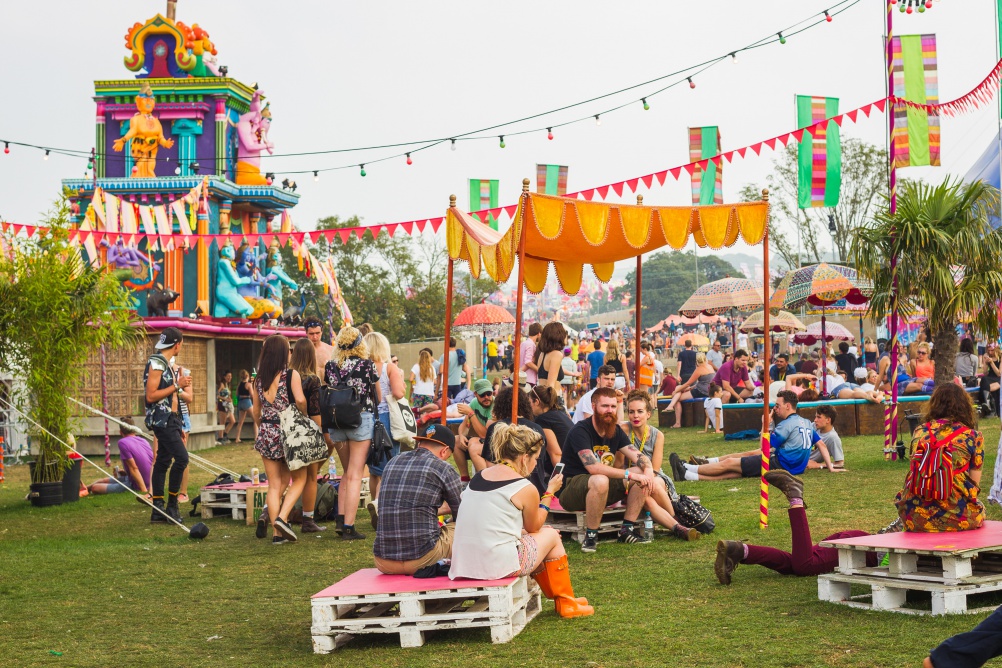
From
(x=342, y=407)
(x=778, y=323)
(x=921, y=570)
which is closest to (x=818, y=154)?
(x=342, y=407)

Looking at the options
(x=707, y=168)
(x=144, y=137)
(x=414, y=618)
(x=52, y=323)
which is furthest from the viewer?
(x=144, y=137)

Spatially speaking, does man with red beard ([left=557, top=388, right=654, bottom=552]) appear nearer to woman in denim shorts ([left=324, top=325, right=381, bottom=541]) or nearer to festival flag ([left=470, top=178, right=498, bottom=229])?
woman in denim shorts ([left=324, top=325, right=381, bottom=541])

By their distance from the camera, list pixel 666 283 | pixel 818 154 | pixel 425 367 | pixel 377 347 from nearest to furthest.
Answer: pixel 377 347 → pixel 818 154 → pixel 425 367 → pixel 666 283

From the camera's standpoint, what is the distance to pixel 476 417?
10.6 metres

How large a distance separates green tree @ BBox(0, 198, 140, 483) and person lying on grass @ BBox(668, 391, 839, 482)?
270 inches

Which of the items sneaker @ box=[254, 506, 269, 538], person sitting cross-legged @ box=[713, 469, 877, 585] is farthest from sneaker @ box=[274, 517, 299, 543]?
person sitting cross-legged @ box=[713, 469, 877, 585]

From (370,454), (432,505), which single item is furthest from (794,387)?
(432,505)

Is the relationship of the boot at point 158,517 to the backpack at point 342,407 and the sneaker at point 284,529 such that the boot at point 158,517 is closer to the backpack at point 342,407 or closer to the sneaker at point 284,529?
the sneaker at point 284,529

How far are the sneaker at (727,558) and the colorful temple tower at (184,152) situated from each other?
68.1 feet

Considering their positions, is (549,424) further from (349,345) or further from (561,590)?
(561,590)

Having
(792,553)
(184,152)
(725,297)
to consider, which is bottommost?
(792,553)

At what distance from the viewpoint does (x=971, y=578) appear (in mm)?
5586

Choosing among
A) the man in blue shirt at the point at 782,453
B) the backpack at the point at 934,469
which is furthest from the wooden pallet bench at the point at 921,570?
the man in blue shirt at the point at 782,453

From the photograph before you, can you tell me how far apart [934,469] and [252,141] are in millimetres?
24464
